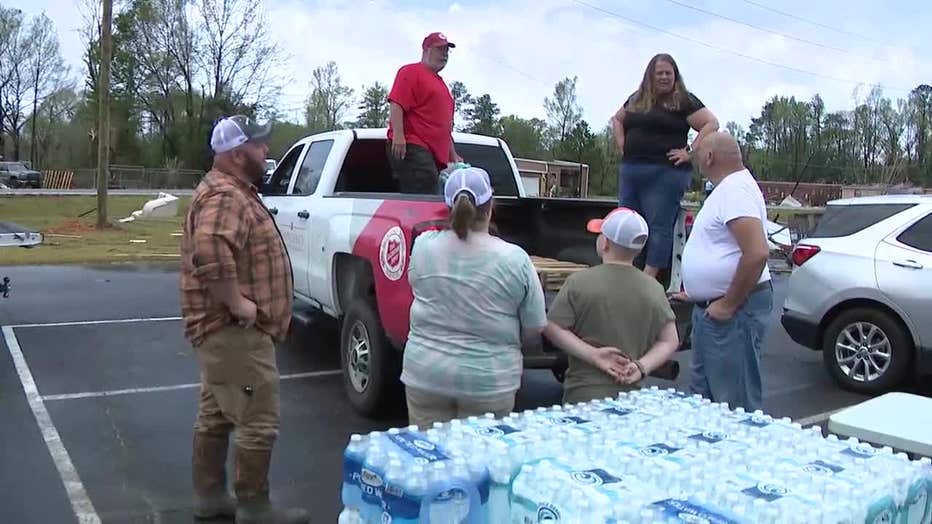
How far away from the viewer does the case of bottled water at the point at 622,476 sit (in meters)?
2.02

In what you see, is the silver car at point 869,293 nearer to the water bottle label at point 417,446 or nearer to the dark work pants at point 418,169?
the dark work pants at point 418,169

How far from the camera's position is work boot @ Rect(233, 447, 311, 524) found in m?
4.05

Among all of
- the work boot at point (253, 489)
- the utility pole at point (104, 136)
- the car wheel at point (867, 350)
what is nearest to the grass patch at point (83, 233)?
the utility pole at point (104, 136)

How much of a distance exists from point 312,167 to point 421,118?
146cm

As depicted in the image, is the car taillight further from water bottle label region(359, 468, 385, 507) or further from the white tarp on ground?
the white tarp on ground

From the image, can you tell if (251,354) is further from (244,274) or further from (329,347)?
(329,347)

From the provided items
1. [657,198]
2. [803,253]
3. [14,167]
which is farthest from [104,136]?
[14,167]

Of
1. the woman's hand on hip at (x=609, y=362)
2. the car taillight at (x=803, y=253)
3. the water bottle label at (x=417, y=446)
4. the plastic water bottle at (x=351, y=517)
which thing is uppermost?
the car taillight at (x=803, y=253)

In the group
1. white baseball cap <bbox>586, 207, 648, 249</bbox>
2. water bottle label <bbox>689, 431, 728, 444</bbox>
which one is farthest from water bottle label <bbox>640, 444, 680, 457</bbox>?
white baseball cap <bbox>586, 207, 648, 249</bbox>

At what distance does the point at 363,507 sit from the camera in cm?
233

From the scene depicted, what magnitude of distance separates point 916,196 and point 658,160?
335 centimetres

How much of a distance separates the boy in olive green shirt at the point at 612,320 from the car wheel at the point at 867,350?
4.51 metres

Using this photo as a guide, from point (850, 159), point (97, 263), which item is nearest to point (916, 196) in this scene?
point (97, 263)

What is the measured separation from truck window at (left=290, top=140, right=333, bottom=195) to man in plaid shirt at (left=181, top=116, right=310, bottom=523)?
3176mm
